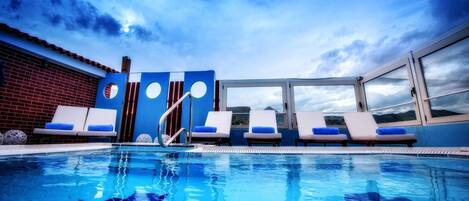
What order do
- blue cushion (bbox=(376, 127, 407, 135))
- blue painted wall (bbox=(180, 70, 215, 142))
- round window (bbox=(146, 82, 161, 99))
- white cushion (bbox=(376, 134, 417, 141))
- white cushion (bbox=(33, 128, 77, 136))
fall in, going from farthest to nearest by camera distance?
1. round window (bbox=(146, 82, 161, 99))
2. blue painted wall (bbox=(180, 70, 215, 142))
3. white cushion (bbox=(33, 128, 77, 136))
4. blue cushion (bbox=(376, 127, 407, 135))
5. white cushion (bbox=(376, 134, 417, 141))

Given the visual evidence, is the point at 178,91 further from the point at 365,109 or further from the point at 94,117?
the point at 365,109

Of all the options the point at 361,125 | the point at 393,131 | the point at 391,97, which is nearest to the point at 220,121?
the point at 361,125

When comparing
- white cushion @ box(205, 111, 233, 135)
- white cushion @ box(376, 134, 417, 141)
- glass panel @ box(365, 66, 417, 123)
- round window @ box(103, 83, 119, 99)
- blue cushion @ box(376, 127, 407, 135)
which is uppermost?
round window @ box(103, 83, 119, 99)

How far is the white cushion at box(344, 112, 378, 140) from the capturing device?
5.00m

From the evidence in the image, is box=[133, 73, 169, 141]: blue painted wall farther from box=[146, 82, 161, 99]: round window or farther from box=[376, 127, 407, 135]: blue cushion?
box=[376, 127, 407, 135]: blue cushion

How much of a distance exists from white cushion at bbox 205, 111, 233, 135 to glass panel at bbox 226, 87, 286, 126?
0.77 m

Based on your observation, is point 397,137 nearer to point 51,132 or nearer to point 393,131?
point 393,131

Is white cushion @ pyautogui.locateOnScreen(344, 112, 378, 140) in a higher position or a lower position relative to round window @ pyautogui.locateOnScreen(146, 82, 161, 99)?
lower

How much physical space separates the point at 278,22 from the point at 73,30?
6621 mm

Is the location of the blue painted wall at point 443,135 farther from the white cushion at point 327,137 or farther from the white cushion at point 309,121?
the white cushion at point 309,121

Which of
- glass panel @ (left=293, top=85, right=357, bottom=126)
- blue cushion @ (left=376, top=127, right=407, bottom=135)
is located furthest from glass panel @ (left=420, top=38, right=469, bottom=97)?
glass panel @ (left=293, top=85, right=357, bottom=126)

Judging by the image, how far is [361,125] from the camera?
5.36 meters

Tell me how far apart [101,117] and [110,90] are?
69.9 inches

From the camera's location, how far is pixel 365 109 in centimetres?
638
